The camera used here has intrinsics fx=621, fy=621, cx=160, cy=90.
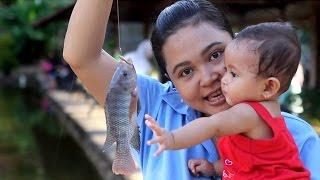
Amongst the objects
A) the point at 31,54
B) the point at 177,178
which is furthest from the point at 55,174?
the point at 31,54

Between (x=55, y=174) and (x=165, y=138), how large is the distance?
28.9 ft

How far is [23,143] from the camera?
1316 cm

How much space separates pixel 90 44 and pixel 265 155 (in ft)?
2.12

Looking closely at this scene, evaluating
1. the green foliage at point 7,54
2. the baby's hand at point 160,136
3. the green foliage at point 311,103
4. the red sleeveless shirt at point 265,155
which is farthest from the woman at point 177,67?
the green foliage at point 7,54

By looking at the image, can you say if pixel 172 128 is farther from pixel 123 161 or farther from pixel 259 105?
pixel 259 105

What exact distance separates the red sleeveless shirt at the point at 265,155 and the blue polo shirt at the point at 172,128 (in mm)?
110

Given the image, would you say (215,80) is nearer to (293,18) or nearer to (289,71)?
(289,71)

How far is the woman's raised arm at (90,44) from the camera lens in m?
1.91

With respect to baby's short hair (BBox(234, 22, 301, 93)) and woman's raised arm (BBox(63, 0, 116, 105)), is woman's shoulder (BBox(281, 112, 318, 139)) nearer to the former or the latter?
baby's short hair (BBox(234, 22, 301, 93))

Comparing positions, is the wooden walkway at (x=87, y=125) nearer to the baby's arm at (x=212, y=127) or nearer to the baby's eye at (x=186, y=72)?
the baby's eye at (x=186, y=72)

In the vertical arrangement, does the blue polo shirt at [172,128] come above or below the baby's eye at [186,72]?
below

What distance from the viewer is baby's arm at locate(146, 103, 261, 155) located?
1614mm

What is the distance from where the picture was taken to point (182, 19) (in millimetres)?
1966

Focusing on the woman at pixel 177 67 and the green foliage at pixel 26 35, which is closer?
the woman at pixel 177 67
